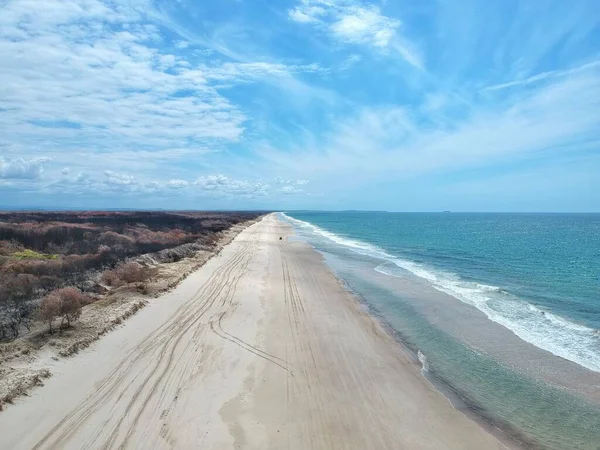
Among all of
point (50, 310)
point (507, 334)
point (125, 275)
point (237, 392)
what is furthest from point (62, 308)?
point (507, 334)

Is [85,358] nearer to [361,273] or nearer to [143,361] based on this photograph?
[143,361]

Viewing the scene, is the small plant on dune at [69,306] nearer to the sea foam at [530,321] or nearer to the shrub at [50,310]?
the shrub at [50,310]

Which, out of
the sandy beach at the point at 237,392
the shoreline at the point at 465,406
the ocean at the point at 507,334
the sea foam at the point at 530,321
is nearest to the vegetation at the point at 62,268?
the sandy beach at the point at 237,392

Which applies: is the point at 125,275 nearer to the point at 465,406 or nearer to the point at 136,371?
the point at 136,371

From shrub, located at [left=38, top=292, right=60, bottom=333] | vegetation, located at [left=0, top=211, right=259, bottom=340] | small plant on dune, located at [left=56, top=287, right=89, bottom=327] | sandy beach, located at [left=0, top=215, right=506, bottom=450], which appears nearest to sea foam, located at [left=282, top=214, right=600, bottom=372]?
sandy beach, located at [left=0, top=215, right=506, bottom=450]

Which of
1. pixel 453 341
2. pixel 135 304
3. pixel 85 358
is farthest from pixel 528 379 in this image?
Answer: pixel 135 304

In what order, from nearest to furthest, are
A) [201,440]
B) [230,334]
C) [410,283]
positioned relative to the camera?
[201,440], [230,334], [410,283]

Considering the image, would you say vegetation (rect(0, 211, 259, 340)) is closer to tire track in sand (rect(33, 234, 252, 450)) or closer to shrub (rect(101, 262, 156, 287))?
shrub (rect(101, 262, 156, 287))
